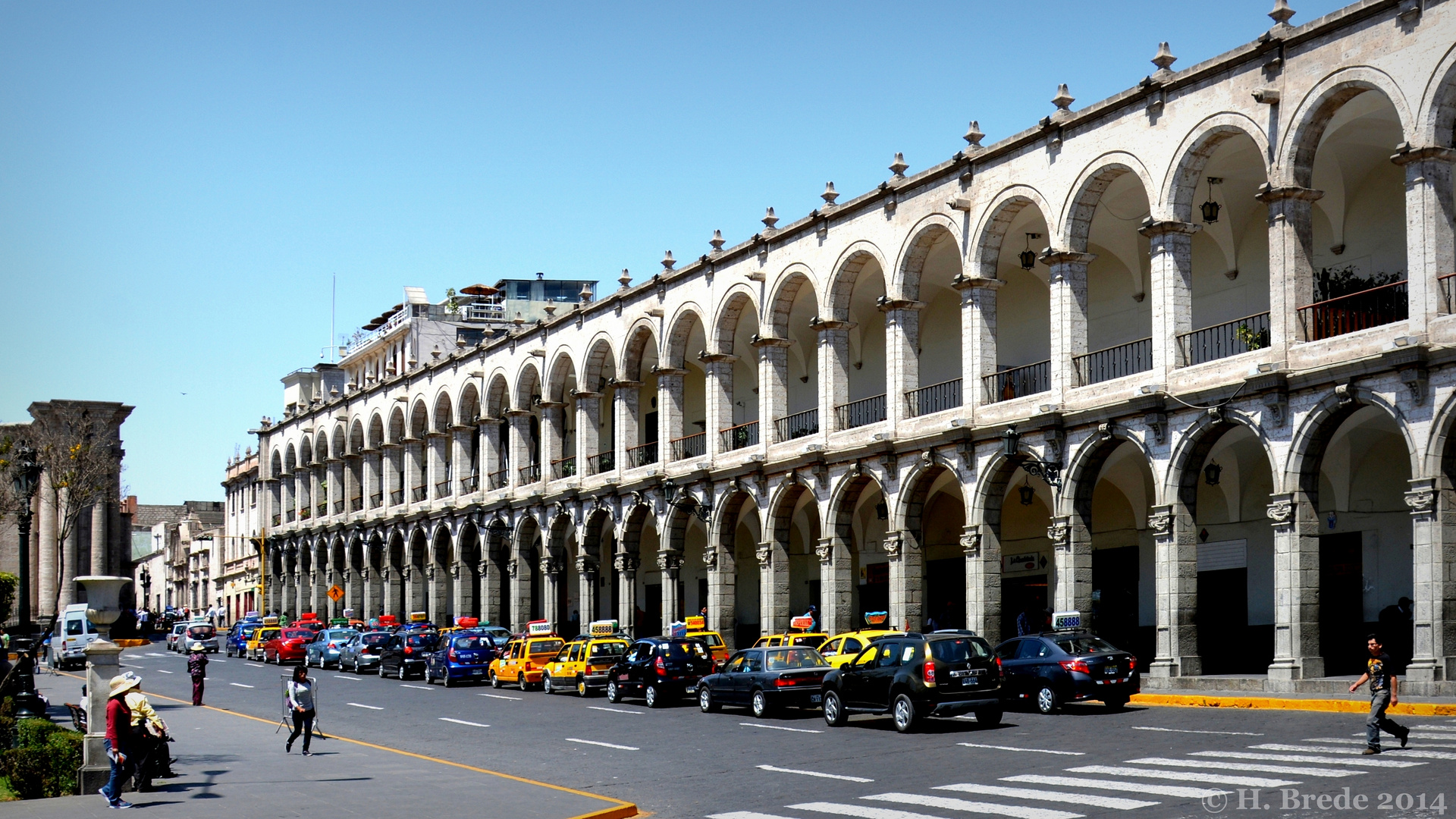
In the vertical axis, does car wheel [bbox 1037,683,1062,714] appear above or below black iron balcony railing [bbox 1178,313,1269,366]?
below

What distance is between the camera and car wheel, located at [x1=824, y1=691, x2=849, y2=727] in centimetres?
2497

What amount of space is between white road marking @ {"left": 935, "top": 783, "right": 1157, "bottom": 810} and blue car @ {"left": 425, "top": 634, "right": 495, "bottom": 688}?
26.3 metres

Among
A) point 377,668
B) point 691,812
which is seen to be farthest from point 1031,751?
point 377,668

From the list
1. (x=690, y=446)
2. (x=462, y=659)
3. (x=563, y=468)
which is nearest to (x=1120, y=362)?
(x=690, y=446)

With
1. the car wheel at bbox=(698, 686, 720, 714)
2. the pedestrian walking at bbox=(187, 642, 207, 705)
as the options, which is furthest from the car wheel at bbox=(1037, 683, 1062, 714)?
the pedestrian walking at bbox=(187, 642, 207, 705)

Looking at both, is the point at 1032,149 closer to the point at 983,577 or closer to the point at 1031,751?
the point at 983,577

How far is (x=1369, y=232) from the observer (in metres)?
30.1

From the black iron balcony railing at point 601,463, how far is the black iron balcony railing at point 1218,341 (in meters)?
22.2

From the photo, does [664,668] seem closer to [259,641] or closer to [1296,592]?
[1296,592]

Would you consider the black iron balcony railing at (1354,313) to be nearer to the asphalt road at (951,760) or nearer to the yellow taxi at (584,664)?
the asphalt road at (951,760)

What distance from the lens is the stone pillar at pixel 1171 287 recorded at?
29312 mm

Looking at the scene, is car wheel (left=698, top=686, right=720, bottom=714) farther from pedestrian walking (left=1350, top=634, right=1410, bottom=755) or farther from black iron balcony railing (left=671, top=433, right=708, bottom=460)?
black iron balcony railing (left=671, top=433, right=708, bottom=460)

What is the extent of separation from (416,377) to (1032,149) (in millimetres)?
38854

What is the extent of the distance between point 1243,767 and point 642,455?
36289mm
